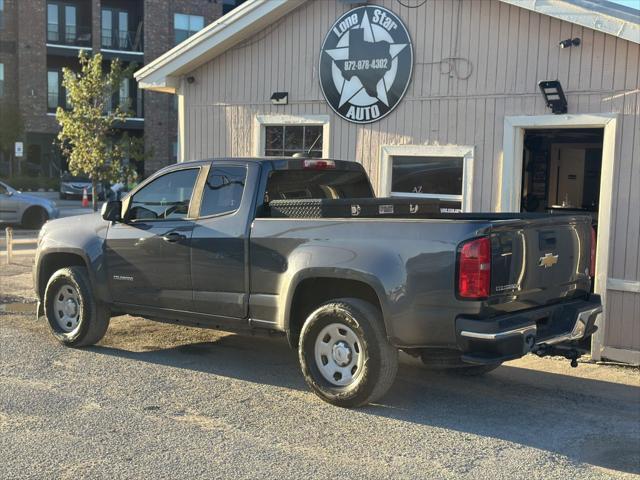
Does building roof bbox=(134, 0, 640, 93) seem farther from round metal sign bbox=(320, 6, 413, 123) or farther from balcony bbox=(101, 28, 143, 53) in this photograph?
balcony bbox=(101, 28, 143, 53)

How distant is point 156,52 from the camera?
36.5 m

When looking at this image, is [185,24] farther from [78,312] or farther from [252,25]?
[78,312]

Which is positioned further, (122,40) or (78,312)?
(122,40)

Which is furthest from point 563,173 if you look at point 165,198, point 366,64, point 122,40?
point 122,40

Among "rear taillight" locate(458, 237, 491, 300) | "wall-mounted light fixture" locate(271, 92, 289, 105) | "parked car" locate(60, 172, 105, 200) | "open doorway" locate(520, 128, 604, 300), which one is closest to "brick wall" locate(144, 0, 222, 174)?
"parked car" locate(60, 172, 105, 200)

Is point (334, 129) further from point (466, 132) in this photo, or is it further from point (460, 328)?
point (460, 328)

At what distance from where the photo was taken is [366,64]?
8992 mm

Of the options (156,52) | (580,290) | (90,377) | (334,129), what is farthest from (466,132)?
(156,52)

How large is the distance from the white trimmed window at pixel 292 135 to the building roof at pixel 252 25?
3.90 feet

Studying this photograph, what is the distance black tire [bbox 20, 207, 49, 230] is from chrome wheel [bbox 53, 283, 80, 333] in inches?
501

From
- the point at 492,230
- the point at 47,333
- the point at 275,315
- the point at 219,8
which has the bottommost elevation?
the point at 47,333

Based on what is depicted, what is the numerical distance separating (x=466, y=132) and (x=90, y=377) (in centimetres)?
483

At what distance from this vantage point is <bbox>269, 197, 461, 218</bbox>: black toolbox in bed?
5.66 metres

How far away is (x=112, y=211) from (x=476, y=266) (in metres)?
3.66
